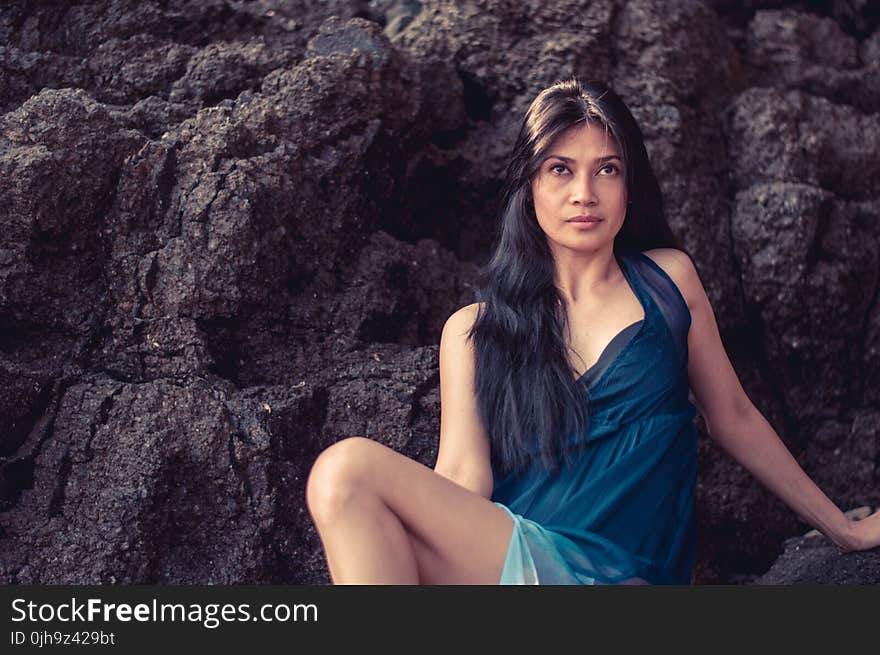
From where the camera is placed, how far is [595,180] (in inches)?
111

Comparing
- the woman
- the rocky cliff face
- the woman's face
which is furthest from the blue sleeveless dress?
the rocky cliff face

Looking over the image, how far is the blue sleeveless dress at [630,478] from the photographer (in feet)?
8.63

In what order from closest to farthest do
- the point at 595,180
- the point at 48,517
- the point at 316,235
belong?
the point at 595,180 → the point at 48,517 → the point at 316,235

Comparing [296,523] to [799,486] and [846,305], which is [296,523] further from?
[846,305]

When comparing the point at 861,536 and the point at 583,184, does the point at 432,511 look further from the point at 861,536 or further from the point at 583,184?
the point at 861,536

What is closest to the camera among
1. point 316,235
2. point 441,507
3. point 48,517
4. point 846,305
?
point 441,507

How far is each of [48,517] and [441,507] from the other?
1.21 meters

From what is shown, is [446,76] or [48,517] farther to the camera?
[446,76]

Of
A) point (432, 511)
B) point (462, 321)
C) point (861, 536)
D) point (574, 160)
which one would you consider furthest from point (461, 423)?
point (861, 536)

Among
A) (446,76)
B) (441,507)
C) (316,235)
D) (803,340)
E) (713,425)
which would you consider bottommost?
(441,507)

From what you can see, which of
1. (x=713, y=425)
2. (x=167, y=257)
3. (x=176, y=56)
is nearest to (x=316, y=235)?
(x=167, y=257)

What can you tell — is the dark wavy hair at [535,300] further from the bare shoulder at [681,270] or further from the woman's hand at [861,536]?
the woman's hand at [861,536]

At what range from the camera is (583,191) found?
9.16 ft

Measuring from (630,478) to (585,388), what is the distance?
0.81 ft
